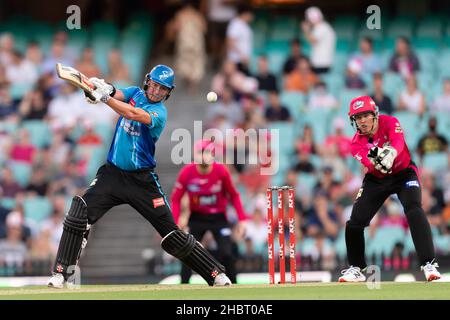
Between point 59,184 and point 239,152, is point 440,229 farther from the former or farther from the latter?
point 59,184

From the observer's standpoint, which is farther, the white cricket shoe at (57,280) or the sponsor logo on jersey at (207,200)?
the sponsor logo on jersey at (207,200)

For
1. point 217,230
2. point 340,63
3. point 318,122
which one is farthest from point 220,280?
point 340,63

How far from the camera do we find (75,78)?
11.4 metres

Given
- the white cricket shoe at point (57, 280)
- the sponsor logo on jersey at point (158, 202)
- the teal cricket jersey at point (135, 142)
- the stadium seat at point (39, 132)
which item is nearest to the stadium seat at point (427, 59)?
the stadium seat at point (39, 132)

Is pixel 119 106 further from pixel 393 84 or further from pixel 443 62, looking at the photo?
pixel 443 62

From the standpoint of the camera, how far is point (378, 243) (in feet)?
58.3

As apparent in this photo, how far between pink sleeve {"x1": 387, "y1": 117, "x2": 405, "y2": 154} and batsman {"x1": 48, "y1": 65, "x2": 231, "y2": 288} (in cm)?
226

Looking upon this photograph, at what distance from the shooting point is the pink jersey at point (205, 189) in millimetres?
15133

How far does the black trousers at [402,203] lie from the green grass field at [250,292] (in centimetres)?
46

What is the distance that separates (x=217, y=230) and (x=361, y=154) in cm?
332

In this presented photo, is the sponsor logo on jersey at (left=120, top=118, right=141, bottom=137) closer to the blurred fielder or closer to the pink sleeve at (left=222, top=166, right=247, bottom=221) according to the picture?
the blurred fielder

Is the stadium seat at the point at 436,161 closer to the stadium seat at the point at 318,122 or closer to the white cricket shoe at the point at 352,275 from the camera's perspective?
the stadium seat at the point at 318,122

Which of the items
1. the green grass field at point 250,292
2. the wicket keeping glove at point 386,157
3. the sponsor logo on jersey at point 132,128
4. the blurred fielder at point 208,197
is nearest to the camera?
the green grass field at point 250,292
